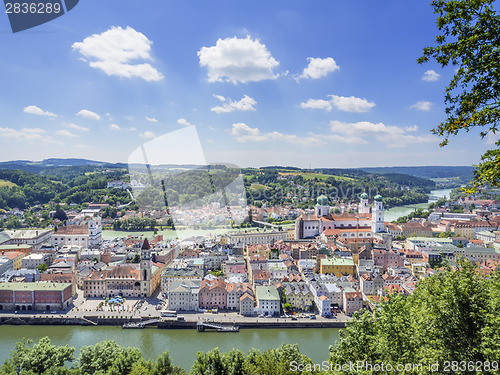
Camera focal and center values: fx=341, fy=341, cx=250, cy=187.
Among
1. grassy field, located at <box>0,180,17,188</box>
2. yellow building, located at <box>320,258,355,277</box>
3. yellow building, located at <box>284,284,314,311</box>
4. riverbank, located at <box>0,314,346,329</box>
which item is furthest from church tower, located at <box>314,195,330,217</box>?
grassy field, located at <box>0,180,17,188</box>

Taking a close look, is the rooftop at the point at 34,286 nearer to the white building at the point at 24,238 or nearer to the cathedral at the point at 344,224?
the white building at the point at 24,238

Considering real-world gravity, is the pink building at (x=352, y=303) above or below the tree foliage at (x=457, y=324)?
below

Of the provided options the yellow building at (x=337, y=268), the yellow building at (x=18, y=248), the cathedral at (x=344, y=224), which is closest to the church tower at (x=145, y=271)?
the yellow building at (x=337, y=268)

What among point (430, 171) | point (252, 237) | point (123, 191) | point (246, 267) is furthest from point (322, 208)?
point (430, 171)

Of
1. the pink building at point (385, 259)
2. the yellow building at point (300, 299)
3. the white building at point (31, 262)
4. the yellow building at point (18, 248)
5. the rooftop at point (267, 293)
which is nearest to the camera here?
the rooftop at point (267, 293)

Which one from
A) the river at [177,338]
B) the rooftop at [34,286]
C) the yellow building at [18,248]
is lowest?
the river at [177,338]

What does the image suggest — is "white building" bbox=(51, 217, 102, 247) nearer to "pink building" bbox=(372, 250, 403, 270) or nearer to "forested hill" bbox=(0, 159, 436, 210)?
"forested hill" bbox=(0, 159, 436, 210)

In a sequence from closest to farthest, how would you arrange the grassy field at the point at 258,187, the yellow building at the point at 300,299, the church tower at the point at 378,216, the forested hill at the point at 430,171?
the yellow building at the point at 300,299 → the church tower at the point at 378,216 → the grassy field at the point at 258,187 → the forested hill at the point at 430,171

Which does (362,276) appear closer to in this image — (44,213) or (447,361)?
(447,361)

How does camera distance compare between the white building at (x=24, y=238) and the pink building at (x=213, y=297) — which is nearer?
the pink building at (x=213, y=297)

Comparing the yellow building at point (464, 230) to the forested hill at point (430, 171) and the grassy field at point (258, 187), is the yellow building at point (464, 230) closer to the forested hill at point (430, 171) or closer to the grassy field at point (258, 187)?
the grassy field at point (258, 187)
